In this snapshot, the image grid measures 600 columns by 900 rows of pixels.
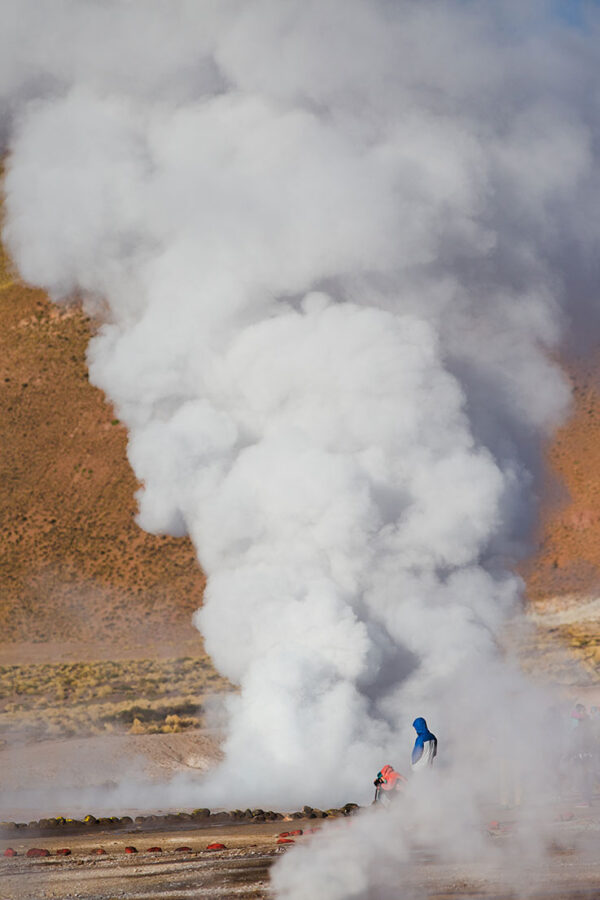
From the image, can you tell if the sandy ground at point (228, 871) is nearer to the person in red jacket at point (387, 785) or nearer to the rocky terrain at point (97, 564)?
the person in red jacket at point (387, 785)

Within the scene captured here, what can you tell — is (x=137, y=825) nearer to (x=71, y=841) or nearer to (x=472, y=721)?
(x=71, y=841)

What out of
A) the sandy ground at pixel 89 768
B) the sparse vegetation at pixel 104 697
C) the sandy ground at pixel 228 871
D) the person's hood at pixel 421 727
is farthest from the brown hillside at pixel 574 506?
the person's hood at pixel 421 727

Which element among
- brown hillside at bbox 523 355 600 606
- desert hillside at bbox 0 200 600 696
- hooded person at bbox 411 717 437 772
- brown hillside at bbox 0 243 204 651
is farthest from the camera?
brown hillside at bbox 0 243 204 651

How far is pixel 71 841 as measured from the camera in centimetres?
1691

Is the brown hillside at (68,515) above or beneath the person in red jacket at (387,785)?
above

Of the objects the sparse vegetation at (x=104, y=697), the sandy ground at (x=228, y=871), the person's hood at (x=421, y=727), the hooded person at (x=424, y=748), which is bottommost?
the sandy ground at (x=228, y=871)

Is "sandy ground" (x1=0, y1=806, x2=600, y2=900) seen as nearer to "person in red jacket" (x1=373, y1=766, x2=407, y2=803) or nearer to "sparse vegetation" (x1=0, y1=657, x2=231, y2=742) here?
"person in red jacket" (x1=373, y1=766, x2=407, y2=803)

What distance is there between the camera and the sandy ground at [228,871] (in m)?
12.5

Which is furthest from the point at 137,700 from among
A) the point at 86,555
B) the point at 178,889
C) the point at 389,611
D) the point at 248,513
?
the point at 86,555

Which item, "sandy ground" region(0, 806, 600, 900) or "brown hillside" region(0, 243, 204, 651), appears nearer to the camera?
"sandy ground" region(0, 806, 600, 900)

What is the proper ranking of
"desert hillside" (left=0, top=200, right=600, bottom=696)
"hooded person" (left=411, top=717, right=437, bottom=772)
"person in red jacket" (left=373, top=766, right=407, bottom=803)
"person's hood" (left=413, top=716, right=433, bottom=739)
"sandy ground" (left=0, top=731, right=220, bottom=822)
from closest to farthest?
"person's hood" (left=413, top=716, right=433, bottom=739) < "hooded person" (left=411, top=717, right=437, bottom=772) < "person in red jacket" (left=373, top=766, right=407, bottom=803) < "sandy ground" (left=0, top=731, right=220, bottom=822) < "desert hillside" (left=0, top=200, right=600, bottom=696)

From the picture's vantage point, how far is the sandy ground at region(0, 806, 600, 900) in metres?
12.5

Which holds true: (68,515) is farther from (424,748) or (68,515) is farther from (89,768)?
(424,748)

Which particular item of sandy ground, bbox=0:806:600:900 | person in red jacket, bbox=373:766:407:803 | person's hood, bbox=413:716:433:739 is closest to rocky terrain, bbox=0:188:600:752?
sandy ground, bbox=0:806:600:900
